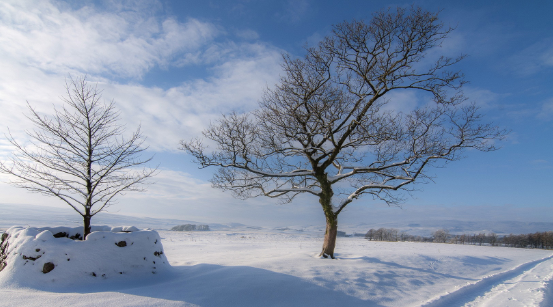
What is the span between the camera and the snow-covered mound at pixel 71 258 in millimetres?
5504

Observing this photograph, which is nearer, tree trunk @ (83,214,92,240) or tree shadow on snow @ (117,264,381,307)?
tree shadow on snow @ (117,264,381,307)

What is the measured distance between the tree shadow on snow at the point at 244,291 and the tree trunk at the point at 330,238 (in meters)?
3.47

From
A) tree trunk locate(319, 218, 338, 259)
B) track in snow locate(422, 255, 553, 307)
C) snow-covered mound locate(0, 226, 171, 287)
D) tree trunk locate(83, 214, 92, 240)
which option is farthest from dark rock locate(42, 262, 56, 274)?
track in snow locate(422, 255, 553, 307)

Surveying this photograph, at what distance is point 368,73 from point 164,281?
9517mm

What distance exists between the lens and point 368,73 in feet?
31.0

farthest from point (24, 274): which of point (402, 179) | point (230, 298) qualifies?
point (402, 179)

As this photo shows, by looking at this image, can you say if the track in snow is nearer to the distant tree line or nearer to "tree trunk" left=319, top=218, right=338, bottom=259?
"tree trunk" left=319, top=218, right=338, bottom=259

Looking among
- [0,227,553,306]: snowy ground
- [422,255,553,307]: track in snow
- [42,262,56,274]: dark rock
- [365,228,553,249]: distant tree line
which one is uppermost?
[42,262,56,274]: dark rock

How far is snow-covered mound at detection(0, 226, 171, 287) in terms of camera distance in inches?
217

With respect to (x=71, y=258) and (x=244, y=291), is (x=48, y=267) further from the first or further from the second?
(x=244, y=291)

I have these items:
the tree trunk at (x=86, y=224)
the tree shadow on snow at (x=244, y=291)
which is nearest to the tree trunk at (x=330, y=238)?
the tree shadow on snow at (x=244, y=291)

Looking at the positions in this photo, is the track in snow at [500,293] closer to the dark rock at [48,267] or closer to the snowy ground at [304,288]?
the snowy ground at [304,288]

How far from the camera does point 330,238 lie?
31.5 ft

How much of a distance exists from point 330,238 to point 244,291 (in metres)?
5.14
